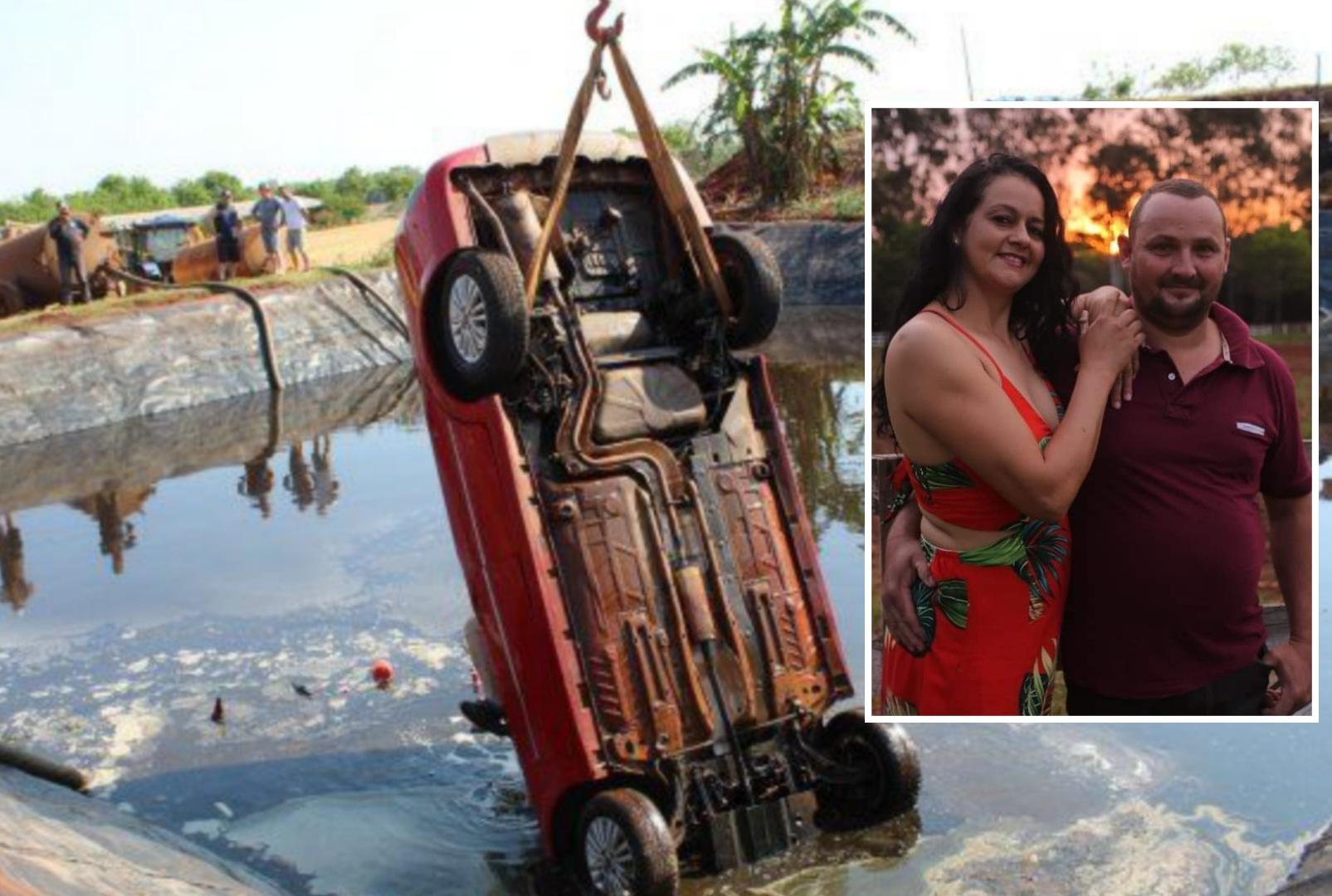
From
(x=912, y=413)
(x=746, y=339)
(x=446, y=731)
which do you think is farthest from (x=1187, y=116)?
(x=446, y=731)

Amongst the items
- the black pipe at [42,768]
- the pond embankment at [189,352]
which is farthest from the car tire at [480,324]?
the pond embankment at [189,352]

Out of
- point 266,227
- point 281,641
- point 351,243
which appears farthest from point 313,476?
point 351,243

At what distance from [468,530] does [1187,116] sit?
458 cm

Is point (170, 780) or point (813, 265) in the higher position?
point (813, 265)

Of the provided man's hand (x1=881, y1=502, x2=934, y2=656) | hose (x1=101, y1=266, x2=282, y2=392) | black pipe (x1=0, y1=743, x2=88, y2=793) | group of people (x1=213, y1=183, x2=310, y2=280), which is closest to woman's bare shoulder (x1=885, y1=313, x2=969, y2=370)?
man's hand (x1=881, y1=502, x2=934, y2=656)

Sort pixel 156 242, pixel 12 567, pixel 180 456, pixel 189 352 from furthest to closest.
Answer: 1. pixel 156 242
2. pixel 189 352
3. pixel 180 456
4. pixel 12 567

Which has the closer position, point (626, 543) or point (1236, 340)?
point (1236, 340)

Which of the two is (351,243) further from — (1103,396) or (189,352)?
(1103,396)

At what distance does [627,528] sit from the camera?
20.5 ft

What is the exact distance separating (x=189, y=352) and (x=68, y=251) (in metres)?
2.36

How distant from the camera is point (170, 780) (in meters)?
7.97

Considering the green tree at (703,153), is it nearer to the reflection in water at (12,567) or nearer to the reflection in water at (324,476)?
the reflection in water at (324,476)

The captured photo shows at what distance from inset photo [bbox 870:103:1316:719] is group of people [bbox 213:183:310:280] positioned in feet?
71.6

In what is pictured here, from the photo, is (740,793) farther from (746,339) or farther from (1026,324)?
(1026,324)
